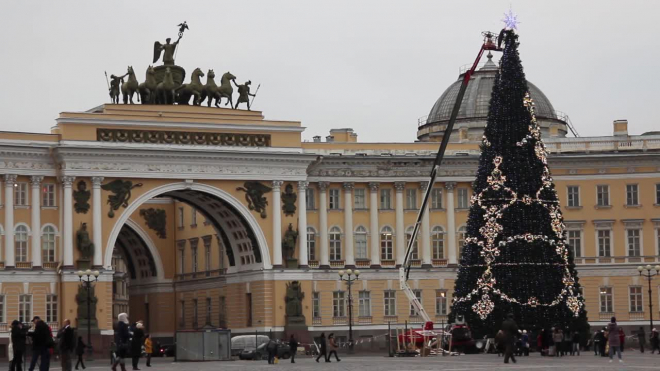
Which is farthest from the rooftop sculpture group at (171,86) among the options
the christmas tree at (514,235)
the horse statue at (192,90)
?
the christmas tree at (514,235)

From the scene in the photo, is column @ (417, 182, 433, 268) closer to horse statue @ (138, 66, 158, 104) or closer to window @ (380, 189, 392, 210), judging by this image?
window @ (380, 189, 392, 210)

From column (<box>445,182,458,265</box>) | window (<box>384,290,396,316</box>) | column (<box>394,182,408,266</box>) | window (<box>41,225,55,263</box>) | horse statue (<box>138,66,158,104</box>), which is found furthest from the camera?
column (<box>445,182,458,265</box>)

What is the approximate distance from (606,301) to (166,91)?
30.2 metres

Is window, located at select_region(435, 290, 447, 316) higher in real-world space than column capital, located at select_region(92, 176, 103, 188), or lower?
lower

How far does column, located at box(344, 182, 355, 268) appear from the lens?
300ft

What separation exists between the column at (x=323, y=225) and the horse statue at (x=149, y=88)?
1196cm

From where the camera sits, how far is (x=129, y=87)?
85.2 metres

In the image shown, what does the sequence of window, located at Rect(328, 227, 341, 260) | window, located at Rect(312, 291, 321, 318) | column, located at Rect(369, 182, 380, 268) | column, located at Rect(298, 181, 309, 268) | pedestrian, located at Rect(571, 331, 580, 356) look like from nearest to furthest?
1. pedestrian, located at Rect(571, 331, 580, 356)
2. column, located at Rect(298, 181, 309, 268)
3. window, located at Rect(312, 291, 321, 318)
4. window, located at Rect(328, 227, 341, 260)
5. column, located at Rect(369, 182, 380, 268)

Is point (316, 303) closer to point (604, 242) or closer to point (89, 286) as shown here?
point (89, 286)

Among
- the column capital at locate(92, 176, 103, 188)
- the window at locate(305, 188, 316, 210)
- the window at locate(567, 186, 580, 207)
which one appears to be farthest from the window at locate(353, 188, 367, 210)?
the column capital at locate(92, 176, 103, 188)

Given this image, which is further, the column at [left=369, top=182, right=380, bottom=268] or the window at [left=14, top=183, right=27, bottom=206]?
the column at [left=369, top=182, right=380, bottom=268]

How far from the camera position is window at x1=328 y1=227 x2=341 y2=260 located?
91.6 meters

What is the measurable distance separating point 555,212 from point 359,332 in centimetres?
2831

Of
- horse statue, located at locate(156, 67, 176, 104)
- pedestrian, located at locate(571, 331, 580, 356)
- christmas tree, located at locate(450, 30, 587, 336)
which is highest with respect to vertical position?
horse statue, located at locate(156, 67, 176, 104)
